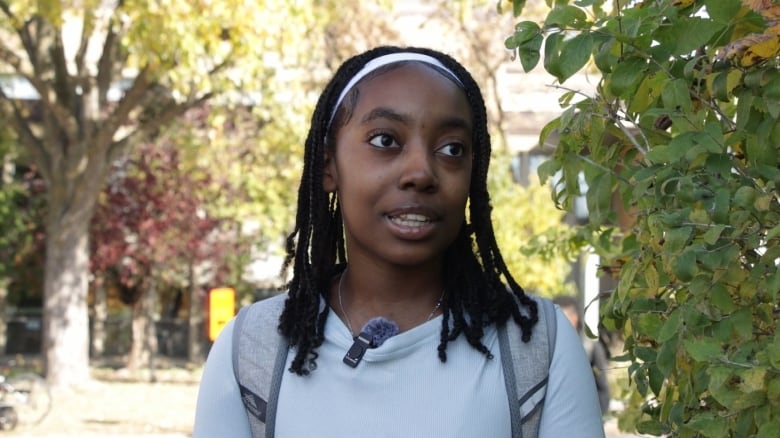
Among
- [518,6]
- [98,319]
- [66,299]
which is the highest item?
[518,6]

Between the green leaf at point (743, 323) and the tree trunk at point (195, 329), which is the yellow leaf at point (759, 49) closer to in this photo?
the green leaf at point (743, 323)

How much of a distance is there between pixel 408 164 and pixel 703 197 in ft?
1.53

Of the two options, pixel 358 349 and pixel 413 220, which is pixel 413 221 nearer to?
pixel 413 220

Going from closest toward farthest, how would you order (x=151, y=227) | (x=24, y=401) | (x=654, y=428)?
(x=654, y=428)
(x=24, y=401)
(x=151, y=227)

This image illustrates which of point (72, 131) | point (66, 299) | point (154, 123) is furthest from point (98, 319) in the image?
point (154, 123)

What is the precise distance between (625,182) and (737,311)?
1.93 feet

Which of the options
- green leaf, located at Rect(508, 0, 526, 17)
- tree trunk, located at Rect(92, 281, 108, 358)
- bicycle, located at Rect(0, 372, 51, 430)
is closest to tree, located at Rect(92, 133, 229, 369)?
tree trunk, located at Rect(92, 281, 108, 358)

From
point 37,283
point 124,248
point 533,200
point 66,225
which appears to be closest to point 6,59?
point 66,225

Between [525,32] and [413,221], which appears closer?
[413,221]

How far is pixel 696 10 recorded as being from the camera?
2424mm

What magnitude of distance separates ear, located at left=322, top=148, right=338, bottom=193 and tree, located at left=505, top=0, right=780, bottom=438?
363 millimetres

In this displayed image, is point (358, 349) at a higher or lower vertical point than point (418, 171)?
lower

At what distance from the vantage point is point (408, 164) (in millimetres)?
2143

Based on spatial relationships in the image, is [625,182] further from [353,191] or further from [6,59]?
[6,59]
